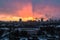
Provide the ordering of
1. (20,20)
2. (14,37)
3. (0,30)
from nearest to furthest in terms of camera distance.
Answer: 1. (14,37)
2. (0,30)
3. (20,20)

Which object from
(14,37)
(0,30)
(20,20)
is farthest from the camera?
(20,20)

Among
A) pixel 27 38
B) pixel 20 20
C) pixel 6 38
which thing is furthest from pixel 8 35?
pixel 20 20

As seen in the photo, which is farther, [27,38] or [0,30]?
[0,30]

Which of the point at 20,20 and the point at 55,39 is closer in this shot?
the point at 55,39

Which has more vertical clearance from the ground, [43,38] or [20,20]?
[20,20]

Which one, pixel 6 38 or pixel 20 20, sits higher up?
pixel 20 20

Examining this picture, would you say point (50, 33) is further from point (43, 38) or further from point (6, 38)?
point (6, 38)

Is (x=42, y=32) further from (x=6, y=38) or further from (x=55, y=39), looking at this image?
(x=6, y=38)

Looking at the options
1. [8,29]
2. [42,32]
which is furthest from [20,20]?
[42,32]
